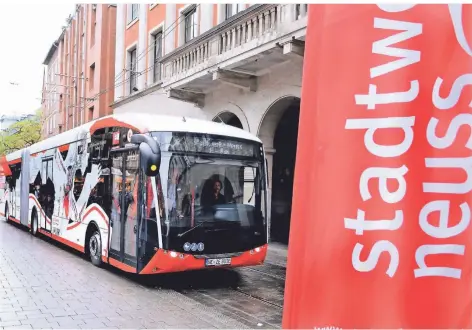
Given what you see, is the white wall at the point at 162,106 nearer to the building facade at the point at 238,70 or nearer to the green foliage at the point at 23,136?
the building facade at the point at 238,70

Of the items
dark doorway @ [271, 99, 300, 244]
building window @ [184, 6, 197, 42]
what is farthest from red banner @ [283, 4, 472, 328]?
building window @ [184, 6, 197, 42]

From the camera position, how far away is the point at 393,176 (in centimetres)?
176

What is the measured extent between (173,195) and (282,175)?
8606mm

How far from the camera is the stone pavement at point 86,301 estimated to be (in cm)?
586

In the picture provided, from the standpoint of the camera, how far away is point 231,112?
602 inches

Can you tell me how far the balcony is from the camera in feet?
34.8

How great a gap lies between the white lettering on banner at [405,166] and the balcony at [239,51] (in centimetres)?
838

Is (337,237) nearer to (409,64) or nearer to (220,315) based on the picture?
(409,64)

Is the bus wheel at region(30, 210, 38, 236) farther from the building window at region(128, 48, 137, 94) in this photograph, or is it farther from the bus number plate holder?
the building window at region(128, 48, 137, 94)

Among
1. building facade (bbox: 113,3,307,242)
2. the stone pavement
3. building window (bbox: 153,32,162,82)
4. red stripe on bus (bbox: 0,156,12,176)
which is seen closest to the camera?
the stone pavement

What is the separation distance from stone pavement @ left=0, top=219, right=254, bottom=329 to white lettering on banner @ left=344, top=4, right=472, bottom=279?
4.48 metres

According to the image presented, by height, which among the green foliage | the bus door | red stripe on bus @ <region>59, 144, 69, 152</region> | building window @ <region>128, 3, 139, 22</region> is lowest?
the bus door

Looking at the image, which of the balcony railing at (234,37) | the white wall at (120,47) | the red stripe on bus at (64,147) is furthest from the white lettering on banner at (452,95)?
the white wall at (120,47)

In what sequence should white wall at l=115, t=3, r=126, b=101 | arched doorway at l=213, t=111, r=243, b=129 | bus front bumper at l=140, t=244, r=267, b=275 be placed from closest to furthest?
bus front bumper at l=140, t=244, r=267, b=275, arched doorway at l=213, t=111, r=243, b=129, white wall at l=115, t=3, r=126, b=101
